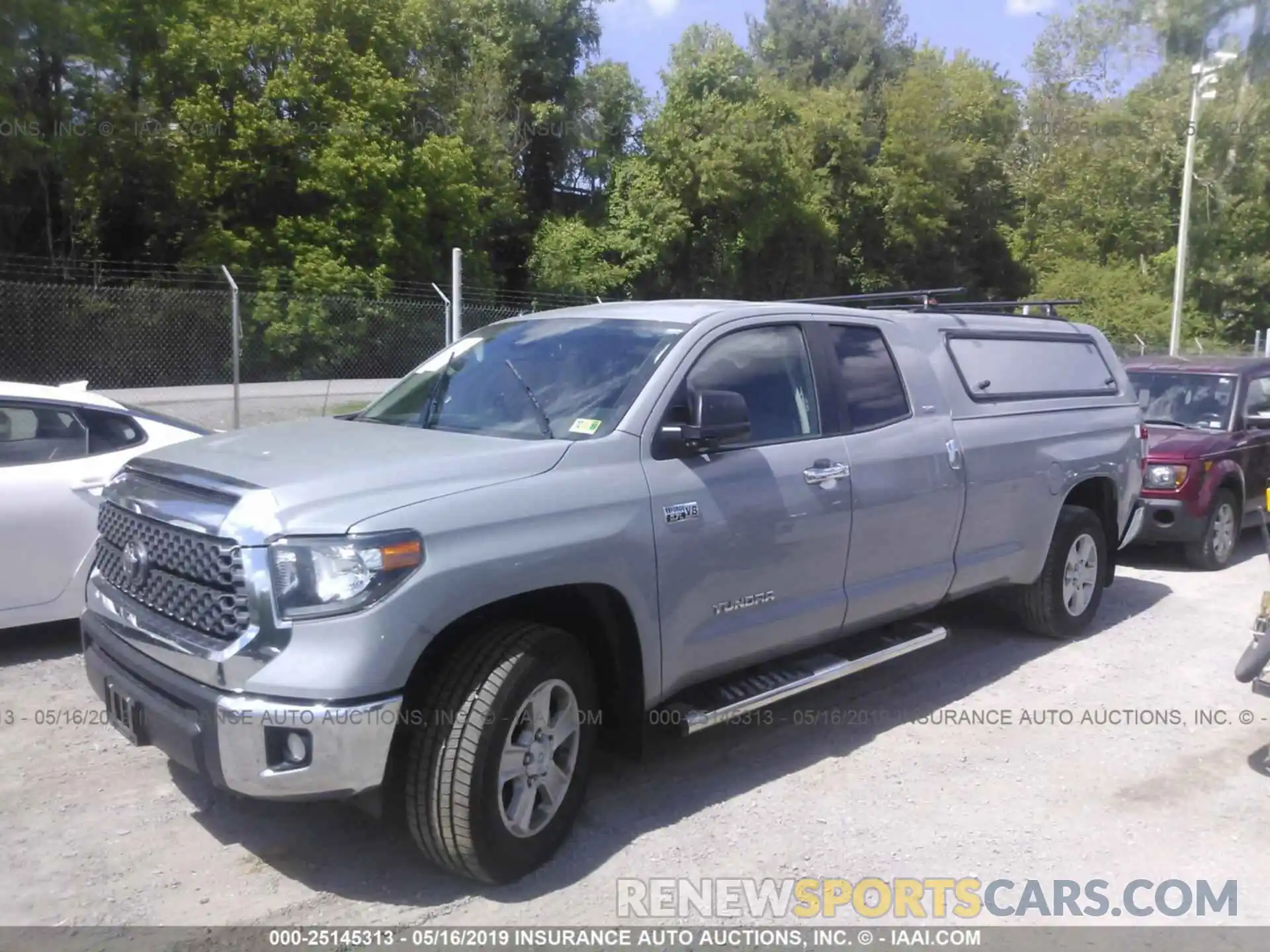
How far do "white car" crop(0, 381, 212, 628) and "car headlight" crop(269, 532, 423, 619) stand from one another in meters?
2.71

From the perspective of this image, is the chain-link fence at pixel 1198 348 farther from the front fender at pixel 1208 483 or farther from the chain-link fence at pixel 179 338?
the chain-link fence at pixel 179 338

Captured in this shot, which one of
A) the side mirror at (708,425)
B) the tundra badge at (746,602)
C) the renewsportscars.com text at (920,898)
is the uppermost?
the side mirror at (708,425)

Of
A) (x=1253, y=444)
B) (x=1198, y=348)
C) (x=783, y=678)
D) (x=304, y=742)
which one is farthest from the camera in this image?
(x=1198, y=348)

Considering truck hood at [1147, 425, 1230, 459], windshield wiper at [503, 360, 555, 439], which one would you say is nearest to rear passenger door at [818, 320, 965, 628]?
windshield wiper at [503, 360, 555, 439]

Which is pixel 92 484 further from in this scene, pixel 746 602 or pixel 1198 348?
pixel 1198 348

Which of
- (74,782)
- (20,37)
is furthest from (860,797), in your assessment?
(20,37)

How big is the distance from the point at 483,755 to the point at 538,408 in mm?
1471

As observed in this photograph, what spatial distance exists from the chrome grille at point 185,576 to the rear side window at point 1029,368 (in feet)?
13.1

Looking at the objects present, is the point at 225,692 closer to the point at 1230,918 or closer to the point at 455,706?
the point at 455,706

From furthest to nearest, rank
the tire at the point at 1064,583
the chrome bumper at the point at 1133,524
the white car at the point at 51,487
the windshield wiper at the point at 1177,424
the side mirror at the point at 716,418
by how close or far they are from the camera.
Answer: the windshield wiper at the point at 1177,424 < the chrome bumper at the point at 1133,524 < the tire at the point at 1064,583 < the white car at the point at 51,487 < the side mirror at the point at 716,418

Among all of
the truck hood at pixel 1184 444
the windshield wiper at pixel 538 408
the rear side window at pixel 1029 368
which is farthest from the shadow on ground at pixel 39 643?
the truck hood at pixel 1184 444

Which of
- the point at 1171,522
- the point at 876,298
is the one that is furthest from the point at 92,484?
the point at 1171,522

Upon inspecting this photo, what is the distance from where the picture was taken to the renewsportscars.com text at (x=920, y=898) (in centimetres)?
388

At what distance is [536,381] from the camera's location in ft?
15.5
